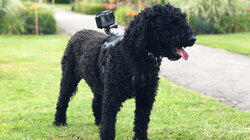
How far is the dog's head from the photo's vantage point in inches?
129

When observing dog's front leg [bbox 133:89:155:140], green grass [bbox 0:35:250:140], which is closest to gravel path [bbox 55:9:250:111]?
green grass [bbox 0:35:250:140]

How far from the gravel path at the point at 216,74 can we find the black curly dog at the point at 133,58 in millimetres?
3251

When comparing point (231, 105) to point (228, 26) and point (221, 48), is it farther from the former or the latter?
point (228, 26)

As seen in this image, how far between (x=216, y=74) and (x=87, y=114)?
4461 mm

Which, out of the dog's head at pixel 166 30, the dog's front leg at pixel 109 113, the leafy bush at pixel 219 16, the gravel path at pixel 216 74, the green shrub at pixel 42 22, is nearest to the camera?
the dog's head at pixel 166 30

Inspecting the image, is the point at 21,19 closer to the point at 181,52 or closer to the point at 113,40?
the point at 113,40

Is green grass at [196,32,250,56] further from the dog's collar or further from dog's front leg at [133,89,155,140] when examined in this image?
the dog's collar

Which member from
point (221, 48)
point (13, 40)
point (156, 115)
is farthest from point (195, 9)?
point (156, 115)

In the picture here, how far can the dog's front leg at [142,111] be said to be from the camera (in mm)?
3979

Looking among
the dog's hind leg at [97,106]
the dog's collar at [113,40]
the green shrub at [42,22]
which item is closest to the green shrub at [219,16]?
the green shrub at [42,22]

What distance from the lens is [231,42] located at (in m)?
13.5

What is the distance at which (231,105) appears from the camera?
6.46 m

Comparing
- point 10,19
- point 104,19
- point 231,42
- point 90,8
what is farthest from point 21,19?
point 104,19

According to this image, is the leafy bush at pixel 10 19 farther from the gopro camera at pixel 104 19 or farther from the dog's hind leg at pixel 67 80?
the gopro camera at pixel 104 19
